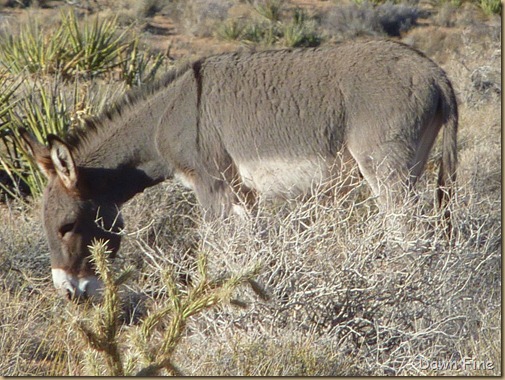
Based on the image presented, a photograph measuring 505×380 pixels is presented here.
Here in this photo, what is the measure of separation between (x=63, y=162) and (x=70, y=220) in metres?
0.41

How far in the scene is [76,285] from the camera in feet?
18.6

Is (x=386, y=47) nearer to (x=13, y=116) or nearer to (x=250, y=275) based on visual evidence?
(x=250, y=275)

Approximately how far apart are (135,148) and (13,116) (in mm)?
1993

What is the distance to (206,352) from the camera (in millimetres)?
4461

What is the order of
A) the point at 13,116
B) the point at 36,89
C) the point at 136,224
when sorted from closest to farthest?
the point at 136,224
the point at 13,116
the point at 36,89

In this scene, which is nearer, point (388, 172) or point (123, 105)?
point (388, 172)

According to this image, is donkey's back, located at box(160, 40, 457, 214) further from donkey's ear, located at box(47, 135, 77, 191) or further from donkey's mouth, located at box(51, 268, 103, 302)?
donkey's mouth, located at box(51, 268, 103, 302)

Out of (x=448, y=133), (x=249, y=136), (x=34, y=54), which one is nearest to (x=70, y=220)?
(x=249, y=136)

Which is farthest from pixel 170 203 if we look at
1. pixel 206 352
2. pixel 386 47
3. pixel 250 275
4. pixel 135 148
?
pixel 250 275

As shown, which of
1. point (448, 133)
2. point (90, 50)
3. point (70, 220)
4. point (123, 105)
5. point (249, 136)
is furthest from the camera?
point (90, 50)

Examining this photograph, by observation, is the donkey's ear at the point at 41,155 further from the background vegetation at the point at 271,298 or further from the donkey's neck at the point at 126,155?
the background vegetation at the point at 271,298

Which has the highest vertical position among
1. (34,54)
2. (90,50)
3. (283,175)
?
(283,175)

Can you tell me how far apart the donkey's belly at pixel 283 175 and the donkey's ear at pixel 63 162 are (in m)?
1.20

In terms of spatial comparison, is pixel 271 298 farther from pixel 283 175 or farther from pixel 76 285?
pixel 76 285
